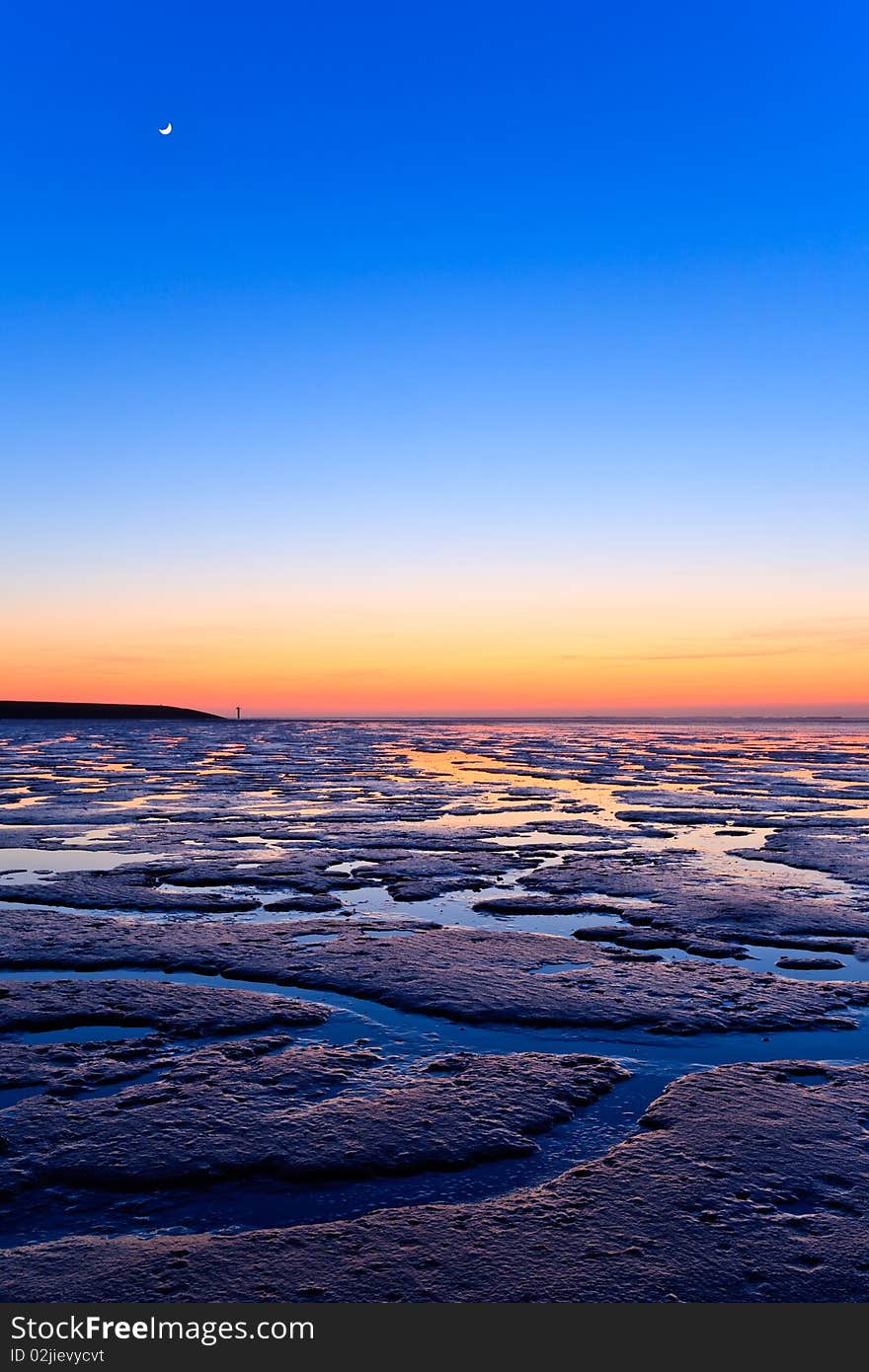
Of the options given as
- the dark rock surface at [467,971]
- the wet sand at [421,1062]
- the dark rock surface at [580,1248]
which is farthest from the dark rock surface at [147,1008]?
the dark rock surface at [580,1248]

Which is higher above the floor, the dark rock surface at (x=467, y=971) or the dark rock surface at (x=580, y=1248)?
the dark rock surface at (x=580, y=1248)

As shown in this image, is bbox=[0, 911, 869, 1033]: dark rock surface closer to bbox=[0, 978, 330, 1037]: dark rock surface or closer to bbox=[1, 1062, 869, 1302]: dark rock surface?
bbox=[0, 978, 330, 1037]: dark rock surface

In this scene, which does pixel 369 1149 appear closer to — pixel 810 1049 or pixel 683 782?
pixel 810 1049

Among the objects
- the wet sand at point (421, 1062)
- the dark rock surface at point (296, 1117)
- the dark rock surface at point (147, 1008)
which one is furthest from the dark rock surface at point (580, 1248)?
the dark rock surface at point (147, 1008)

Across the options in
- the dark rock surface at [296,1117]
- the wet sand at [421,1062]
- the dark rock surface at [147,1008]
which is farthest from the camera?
the dark rock surface at [147,1008]

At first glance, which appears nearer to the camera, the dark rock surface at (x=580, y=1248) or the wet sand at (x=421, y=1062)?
the dark rock surface at (x=580, y=1248)

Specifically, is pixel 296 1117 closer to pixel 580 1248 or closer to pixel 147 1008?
pixel 580 1248

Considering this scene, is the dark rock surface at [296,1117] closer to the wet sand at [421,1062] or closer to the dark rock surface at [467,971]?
the wet sand at [421,1062]

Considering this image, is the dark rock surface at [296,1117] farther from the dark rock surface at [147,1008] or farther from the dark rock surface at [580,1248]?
the dark rock surface at [147,1008]

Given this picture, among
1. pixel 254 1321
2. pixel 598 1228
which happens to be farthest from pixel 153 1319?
pixel 598 1228

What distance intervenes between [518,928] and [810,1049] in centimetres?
310

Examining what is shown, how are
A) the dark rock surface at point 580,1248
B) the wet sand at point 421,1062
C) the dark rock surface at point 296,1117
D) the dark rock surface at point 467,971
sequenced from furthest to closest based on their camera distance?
the dark rock surface at point 467,971 → the dark rock surface at point 296,1117 → the wet sand at point 421,1062 → the dark rock surface at point 580,1248

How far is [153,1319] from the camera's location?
2738mm

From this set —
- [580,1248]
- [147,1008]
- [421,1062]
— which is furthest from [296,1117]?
[147,1008]
